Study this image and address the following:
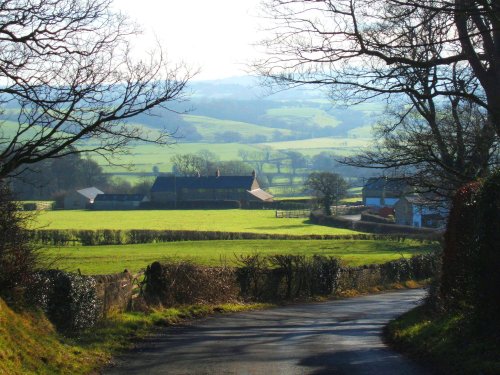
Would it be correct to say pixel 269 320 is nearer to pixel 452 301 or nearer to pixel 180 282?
pixel 180 282

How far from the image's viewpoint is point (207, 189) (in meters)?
125

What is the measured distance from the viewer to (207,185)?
12594 centimetres

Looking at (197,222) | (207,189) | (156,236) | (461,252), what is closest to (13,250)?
(461,252)

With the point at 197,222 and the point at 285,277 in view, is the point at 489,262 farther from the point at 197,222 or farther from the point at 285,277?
the point at 197,222

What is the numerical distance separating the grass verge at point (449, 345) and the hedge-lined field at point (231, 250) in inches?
1062

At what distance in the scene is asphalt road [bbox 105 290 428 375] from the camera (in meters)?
11.4

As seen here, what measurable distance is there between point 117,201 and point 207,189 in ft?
58.4

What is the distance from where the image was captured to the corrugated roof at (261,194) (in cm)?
12494

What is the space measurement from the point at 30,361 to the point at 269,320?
427 inches

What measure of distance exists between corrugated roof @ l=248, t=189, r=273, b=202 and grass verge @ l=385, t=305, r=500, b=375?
109292 mm

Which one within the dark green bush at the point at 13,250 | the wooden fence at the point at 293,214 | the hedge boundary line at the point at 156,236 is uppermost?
the dark green bush at the point at 13,250

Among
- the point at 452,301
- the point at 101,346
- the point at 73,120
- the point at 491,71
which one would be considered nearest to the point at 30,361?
the point at 101,346

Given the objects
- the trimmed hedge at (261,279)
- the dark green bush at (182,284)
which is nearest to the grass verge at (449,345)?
the trimmed hedge at (261,279)

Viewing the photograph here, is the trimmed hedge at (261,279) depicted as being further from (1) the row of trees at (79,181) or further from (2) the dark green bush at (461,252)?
(1) the row of trees at (79,181)
